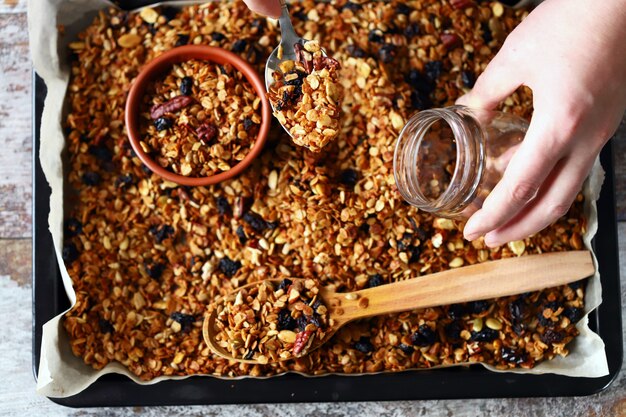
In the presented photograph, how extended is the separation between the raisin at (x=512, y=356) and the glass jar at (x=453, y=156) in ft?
0.97

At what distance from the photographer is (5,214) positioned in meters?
1.53

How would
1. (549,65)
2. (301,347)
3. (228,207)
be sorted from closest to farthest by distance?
(549,65) → (301,347) → (228,207)

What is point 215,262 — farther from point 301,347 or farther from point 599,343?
point 599,343

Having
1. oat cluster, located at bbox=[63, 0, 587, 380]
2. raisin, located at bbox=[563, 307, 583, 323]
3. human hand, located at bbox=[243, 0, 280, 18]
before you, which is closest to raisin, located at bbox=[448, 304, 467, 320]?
oat cluster, located at bbox=[63, 0, 587, 380]

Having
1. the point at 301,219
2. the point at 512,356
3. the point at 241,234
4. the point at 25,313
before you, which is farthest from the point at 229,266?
the point at 512,356

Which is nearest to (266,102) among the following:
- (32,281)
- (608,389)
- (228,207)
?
(228,207)

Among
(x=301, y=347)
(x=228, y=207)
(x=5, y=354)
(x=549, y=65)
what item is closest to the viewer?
(x=549, y=65)

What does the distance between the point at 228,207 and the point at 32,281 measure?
43 centimetres

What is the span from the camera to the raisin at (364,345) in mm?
1359

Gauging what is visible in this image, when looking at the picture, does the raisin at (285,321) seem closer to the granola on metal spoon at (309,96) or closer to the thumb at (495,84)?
the granola on metal spoon at (309,96)

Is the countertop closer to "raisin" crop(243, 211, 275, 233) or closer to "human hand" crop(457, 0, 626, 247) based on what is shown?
"raisin" crop(243, 211, 275, 233)

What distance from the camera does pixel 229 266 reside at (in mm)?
1388

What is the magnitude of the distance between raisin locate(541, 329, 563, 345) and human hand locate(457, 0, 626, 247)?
33 centimetres

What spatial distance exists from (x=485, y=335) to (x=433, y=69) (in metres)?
0.55
